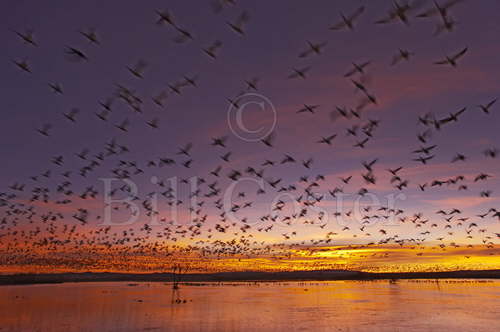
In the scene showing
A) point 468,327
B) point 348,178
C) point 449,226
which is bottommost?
point 468,327

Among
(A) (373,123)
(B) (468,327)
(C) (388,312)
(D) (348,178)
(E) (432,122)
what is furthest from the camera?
(C) (388,312)

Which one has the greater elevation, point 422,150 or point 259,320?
point 422,150

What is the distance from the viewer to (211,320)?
36.6 m

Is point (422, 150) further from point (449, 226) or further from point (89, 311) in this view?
point (89, 311)

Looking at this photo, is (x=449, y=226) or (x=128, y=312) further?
(x=449, y=226)

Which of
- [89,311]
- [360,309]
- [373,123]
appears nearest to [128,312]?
[89,311]

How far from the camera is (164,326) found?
108ft

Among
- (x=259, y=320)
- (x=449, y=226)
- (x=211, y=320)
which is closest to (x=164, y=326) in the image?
(x=211, y=320)

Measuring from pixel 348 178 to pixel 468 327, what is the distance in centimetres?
1275

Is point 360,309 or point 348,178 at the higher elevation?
point 348,178

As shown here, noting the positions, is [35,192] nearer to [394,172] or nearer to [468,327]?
[394,172]

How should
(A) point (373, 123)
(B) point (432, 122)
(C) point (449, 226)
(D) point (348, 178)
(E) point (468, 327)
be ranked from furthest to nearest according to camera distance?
(C) point (449, 226)
(D) point (348, 178)
(E) point (468, 327)
(A) point (373, 123)
(B) point (432, 122)

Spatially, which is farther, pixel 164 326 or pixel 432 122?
pixel 164 326

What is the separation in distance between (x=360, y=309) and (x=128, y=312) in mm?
20897
